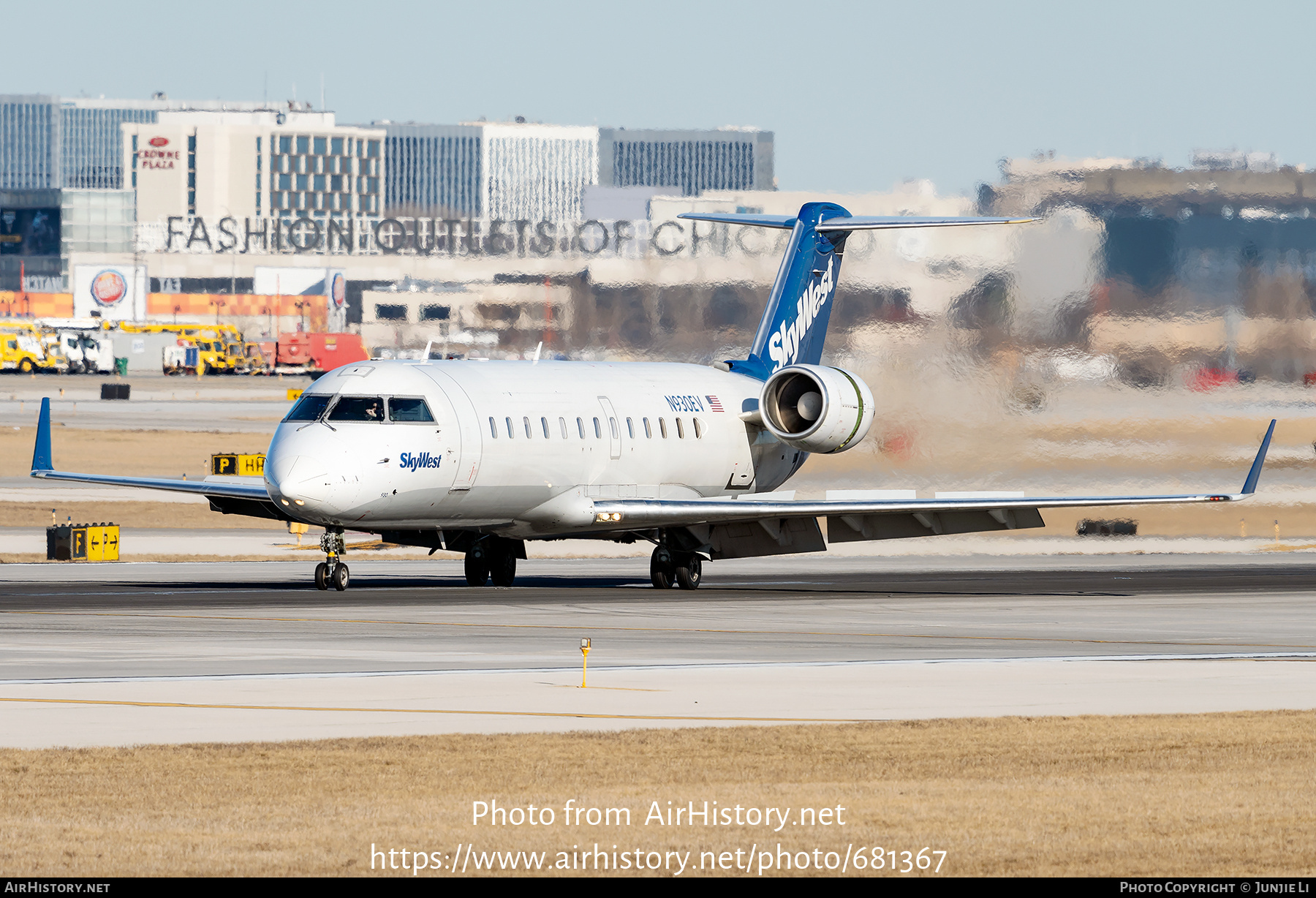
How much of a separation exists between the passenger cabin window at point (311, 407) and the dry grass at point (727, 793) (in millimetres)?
18487

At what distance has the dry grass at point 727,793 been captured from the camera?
43.6ft

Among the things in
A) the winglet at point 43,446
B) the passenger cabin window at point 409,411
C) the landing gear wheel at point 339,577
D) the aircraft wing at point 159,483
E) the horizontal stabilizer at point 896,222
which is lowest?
the landing gear wheel at point 339,577

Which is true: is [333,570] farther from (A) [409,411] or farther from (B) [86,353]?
(B) [86,353]

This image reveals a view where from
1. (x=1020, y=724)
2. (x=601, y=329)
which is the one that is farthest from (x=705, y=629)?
(x=601, y=329)

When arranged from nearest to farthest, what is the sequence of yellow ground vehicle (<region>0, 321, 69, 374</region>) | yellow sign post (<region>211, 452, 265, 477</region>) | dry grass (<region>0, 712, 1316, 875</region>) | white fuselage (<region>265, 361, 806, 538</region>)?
1. dry grass (<region>0, 712, 1316, 875</region>)
2. white fuselage (<region>265, 361, 806, 538</region>)
3. yellow sign post (<region>211, 452, 265, 477</region>)
4. yellow ground vehicle (<region>0, 321, 69, 374</region>)

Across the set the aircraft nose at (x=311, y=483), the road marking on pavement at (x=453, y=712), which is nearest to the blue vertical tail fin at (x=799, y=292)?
the aircraft nose at (x=311, y=483)

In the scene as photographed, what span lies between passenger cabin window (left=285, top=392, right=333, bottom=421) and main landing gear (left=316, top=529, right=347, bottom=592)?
2.16 meters

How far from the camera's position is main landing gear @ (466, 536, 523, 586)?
4094 centimetres

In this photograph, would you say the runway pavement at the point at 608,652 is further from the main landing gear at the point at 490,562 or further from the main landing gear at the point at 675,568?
the main landing gear at the point at 490,562

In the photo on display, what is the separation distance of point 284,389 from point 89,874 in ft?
462

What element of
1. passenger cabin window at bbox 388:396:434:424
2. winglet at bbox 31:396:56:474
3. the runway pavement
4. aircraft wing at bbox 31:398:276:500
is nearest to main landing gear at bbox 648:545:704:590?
the runway pavement

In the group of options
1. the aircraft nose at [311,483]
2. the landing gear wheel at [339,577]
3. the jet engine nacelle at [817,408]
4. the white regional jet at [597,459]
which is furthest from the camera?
the jet engine nacelle at [817,408]

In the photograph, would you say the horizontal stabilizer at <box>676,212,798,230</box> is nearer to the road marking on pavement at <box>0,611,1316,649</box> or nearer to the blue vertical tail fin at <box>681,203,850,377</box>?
the blue vertical tail fin at <box>681,203,850,377</box>
